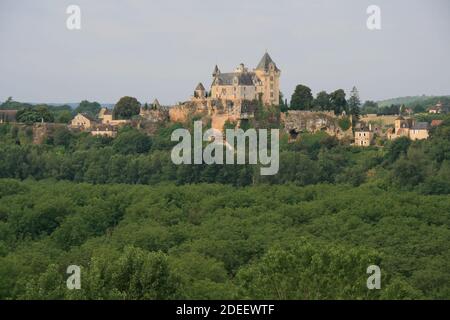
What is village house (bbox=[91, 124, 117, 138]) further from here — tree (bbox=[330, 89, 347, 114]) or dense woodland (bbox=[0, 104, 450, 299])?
tree (bbox=[330, 89, 347, 114])

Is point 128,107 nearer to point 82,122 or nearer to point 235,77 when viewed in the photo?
point 82,122

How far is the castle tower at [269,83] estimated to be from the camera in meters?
64.2

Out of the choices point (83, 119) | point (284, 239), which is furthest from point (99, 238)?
point (83, 119)

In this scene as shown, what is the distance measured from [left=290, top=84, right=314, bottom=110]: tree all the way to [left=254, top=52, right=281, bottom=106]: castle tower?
3.05 ft

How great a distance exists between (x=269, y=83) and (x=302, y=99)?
2.10m

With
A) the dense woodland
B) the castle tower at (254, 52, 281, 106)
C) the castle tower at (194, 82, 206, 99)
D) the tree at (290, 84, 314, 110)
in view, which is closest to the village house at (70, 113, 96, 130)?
the dense woodland

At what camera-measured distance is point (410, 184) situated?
53.5 metres

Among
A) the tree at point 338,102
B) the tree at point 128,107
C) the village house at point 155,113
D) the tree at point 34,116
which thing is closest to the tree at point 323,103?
the tree at point 338,102

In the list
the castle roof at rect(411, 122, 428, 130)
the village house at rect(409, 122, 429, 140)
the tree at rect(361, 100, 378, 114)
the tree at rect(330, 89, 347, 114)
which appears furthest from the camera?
the tree at rect(361, 100, 378, 114)

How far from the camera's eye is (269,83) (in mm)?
64625

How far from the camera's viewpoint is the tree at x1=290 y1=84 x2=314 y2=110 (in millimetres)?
63906

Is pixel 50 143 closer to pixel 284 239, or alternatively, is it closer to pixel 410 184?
pixel 410 184

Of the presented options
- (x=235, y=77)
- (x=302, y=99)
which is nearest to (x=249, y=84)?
(x=235, y=77)
